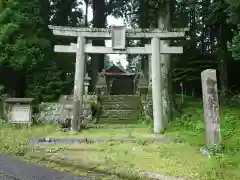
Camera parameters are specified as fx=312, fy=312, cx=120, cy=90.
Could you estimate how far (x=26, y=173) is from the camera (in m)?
5.48

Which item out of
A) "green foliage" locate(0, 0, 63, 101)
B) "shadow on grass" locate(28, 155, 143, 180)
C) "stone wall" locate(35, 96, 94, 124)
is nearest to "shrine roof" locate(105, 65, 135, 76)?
"green foliage" locate(0, 0, 63, 101)

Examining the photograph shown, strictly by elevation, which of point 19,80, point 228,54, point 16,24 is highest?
point 16,24

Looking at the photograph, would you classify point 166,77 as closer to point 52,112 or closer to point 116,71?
point 52,112

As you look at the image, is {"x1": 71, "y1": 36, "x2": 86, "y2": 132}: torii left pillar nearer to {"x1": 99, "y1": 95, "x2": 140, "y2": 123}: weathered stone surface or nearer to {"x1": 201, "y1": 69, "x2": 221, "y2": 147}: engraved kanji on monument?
{"x1": 99, "y1": 95, "x2": 140, "y2": 123}: weathered stone surface

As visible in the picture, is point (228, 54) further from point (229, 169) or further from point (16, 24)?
point (229, 169)

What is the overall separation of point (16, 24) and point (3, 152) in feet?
32.1

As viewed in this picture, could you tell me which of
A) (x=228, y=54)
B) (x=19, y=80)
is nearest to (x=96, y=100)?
(x=19, y=80)

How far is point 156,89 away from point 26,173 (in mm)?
6820

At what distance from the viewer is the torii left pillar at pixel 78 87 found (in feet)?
38.0

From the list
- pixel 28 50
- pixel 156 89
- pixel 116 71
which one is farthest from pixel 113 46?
pixel 116 71

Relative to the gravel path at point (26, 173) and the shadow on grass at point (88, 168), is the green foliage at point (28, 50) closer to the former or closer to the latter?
the shadow on grass at point (88, 168)

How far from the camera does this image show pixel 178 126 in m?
12.0

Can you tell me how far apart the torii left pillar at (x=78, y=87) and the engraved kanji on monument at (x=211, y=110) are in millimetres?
5384

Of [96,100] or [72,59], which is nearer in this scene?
[96,100]
